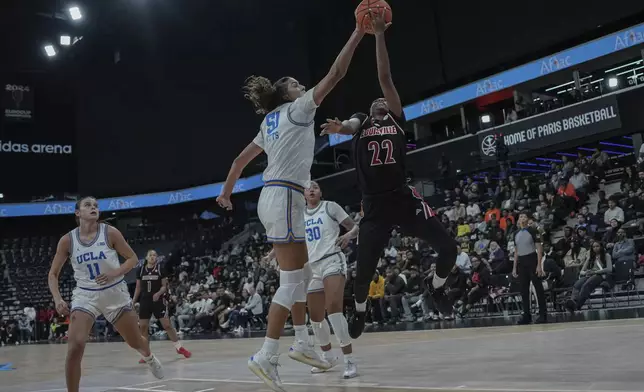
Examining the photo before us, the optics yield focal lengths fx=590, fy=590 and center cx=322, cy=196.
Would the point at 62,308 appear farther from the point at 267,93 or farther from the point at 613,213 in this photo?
→ the point at 613,213

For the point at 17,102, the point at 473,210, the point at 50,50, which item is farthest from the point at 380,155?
the point at 17,102

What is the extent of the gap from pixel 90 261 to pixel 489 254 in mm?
9691

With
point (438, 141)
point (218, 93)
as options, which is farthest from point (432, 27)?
point (218, 93)

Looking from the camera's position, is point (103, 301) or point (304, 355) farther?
point (103, 301)

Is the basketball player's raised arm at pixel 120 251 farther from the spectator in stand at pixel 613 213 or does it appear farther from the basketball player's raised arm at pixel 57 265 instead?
the spectator in stand at pixel 613 213

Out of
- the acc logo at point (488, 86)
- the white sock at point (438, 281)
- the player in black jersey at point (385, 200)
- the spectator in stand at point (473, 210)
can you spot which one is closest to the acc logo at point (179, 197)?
the acc logo at point (488, 86)

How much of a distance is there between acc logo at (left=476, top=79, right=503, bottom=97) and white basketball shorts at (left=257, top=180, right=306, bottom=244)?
62.7ft

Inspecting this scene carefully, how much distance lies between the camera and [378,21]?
4.02 m

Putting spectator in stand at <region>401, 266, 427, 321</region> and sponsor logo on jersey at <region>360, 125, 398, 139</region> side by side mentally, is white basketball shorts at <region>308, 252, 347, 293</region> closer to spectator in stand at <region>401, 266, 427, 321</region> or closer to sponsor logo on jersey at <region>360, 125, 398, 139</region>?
sponsor logo on jersey at <region>360, 125, 398, 139</region>

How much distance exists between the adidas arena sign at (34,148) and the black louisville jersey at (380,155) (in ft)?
106

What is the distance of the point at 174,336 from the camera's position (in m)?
9.18

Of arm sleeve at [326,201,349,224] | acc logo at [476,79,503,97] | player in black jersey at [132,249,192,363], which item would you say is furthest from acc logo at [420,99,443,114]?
arm sleeve at [326,201,349,224]

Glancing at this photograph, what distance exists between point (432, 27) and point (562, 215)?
14.7 metres

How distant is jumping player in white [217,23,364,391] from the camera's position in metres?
3.70
